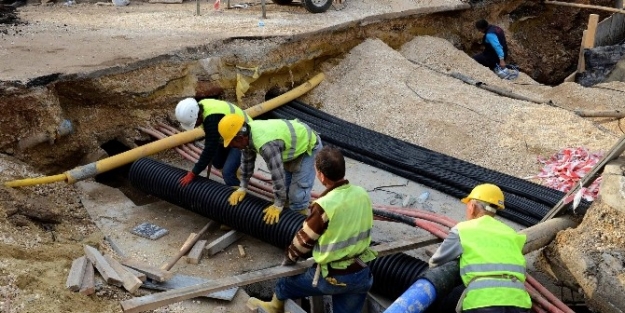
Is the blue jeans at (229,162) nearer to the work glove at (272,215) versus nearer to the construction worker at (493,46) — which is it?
the work glove at (272,215)

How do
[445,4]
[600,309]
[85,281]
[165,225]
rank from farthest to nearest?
1. [445,4]
2. [165,225]
3. [85,281]
4. [600,309]

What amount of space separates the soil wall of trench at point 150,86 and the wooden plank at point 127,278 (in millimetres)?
2565

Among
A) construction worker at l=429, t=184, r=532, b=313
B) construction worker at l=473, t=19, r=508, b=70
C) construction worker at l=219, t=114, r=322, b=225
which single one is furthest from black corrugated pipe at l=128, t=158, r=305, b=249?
construction worker at l=473, t=19, r=508, b=70

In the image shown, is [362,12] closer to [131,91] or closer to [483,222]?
[131,91]

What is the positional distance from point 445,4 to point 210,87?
559 cm

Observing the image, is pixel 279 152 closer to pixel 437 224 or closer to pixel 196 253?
pixel 196 253

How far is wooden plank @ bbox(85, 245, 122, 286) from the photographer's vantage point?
5.26 meters

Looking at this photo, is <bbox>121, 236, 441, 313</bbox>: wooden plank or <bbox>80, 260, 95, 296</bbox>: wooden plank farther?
<bbox>80, 260, 95, 296</bbox>: wooden plank

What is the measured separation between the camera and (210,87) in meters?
8.69

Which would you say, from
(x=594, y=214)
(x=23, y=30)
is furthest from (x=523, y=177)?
(x=23, y=30)

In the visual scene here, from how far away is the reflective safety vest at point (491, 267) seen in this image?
3832 mm

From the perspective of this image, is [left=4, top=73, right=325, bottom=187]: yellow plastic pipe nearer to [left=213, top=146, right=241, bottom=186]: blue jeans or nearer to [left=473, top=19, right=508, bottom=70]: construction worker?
[left=213, top=146, right=241, bottom=186]: blue jeans

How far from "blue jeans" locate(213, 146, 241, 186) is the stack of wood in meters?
1.43

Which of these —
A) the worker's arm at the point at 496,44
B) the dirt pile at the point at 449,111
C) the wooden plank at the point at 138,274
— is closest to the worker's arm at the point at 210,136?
the wooden plank at the point at 138,274
